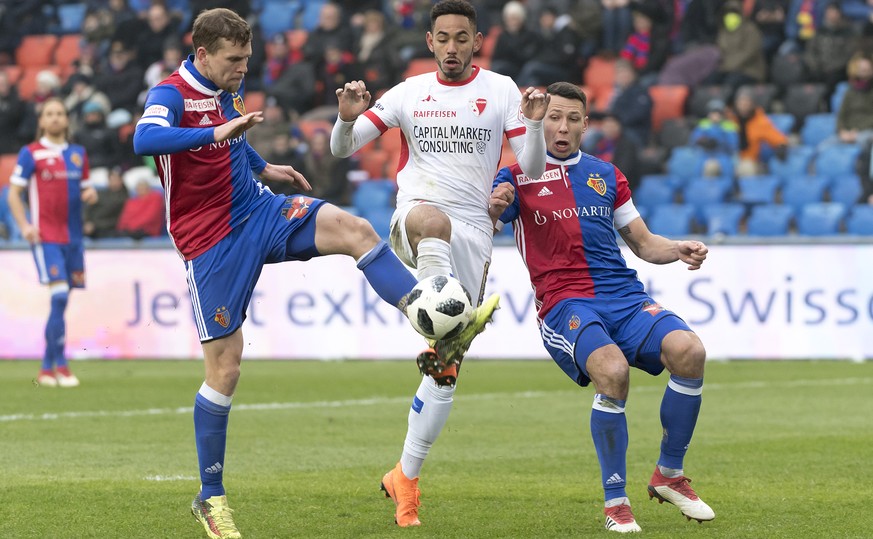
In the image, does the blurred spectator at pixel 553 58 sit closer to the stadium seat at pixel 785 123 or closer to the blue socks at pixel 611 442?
the stadium seat at pixel 785 123

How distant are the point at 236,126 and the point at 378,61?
15124 millimetres

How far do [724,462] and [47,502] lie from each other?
12.8 ft

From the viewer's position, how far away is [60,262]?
44.2ft

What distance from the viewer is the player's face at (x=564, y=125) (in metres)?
6.75

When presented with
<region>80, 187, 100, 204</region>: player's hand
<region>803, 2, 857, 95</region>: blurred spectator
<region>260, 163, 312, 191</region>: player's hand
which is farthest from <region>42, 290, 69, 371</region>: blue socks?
<region>803, 2, 857, 95</region>: blurred spectator

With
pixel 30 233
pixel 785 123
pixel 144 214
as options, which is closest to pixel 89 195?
pixel 30 233

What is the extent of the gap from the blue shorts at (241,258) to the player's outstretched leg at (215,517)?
72 cm

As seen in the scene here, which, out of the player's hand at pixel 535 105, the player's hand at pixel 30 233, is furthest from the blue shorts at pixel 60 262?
the player's hand at pixel 535 105

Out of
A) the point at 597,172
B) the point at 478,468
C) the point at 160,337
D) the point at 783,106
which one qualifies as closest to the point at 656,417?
the point at 478,468

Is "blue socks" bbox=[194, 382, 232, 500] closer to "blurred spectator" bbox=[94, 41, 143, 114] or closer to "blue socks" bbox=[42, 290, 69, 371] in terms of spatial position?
"blue socks" bbox=[42, 290, 69, 371]

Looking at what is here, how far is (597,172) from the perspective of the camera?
684 cm

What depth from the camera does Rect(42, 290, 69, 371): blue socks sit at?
1320 cm

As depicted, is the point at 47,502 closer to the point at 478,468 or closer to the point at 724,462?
the point at 478,468

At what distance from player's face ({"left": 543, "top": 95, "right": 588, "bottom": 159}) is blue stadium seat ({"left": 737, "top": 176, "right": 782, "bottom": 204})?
1098cm
